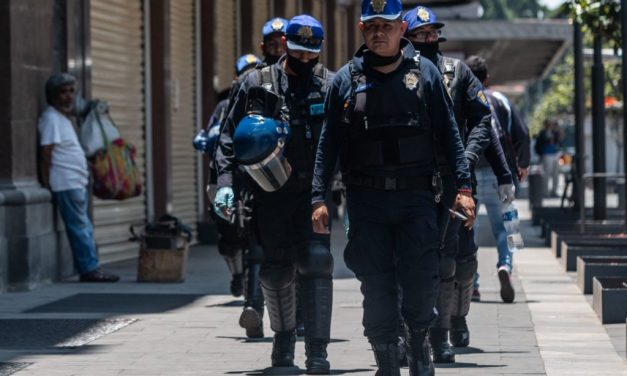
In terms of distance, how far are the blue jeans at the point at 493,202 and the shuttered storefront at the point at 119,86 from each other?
4129 mm

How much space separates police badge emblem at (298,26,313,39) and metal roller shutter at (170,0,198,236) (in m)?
Answer: 10.9

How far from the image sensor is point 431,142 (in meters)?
7.70

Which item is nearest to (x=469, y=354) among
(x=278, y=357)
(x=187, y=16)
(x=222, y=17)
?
(x=278, y=357)

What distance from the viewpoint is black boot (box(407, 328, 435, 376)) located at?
7.68 m

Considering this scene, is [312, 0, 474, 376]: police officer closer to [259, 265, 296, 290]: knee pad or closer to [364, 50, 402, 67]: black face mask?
[364, 50, 402, 67]: black face mask

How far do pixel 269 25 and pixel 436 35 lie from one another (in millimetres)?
1342

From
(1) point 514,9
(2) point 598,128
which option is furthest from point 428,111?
(1) point 514,9

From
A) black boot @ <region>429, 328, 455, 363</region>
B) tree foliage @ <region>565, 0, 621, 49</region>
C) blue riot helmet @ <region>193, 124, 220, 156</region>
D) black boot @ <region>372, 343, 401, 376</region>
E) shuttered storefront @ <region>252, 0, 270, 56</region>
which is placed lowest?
black boot @ <region>429, 328, 455, 363</region>

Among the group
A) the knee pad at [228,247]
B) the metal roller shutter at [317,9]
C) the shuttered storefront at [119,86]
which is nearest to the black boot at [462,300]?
the knee pad at [228,247]

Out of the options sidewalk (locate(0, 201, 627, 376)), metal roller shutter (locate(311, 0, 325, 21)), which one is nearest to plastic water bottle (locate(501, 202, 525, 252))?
sidewalk (locate(0, 201, 627, 376))

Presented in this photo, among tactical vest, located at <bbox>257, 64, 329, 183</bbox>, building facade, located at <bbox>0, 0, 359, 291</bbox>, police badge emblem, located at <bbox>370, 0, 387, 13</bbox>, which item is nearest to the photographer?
police badge emblem, located at <bbox>370, 0, 387, 13</bbox>

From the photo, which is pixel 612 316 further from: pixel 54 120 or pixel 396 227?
pixel 54 120

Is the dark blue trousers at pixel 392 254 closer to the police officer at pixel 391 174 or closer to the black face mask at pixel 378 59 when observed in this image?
the police officer at pixel 391 174

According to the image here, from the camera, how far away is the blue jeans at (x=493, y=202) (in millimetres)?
12727
